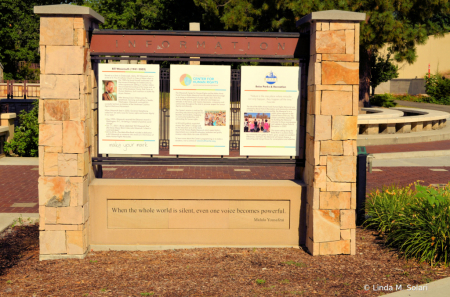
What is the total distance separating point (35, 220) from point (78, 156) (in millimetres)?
2336

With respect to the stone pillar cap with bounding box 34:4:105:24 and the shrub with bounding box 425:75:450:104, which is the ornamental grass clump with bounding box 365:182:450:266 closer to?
the stone pillar cap with bounding box 34:4:105:24

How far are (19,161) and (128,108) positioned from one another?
28.5 feet

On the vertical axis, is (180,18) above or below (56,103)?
above

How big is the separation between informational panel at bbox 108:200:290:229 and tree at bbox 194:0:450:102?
683 inches

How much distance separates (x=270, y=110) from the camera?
6.73m

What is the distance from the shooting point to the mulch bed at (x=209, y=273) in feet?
17.1

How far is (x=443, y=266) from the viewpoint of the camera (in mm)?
5883

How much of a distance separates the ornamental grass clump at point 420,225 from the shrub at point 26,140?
1100 cm

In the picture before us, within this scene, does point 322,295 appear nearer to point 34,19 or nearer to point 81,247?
point 81,247

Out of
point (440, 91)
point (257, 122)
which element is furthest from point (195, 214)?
point (440, 91)

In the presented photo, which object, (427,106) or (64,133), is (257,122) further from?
(427,106)

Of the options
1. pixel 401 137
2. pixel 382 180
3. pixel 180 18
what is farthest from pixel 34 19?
pixel 382 180

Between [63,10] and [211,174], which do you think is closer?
[63,10]

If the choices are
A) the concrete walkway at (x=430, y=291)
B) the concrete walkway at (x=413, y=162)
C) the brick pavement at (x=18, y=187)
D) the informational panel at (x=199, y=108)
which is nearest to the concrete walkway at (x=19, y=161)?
the brick pavement at (x=18, y=187)
